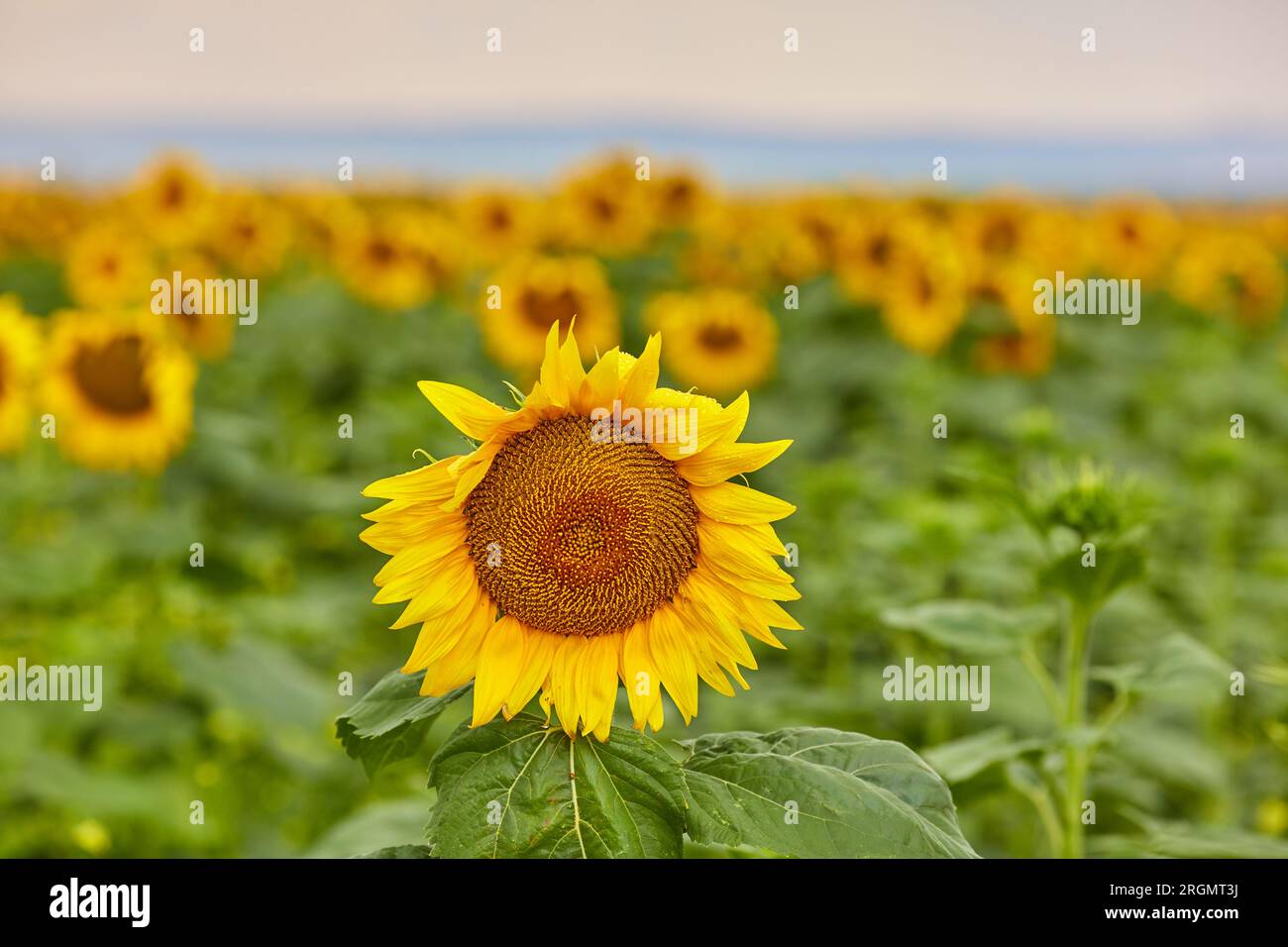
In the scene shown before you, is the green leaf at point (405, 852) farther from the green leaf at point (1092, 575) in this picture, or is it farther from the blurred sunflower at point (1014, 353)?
the blurred sunflower at point (1014, 353)

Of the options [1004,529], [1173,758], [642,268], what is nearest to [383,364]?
[642,268]

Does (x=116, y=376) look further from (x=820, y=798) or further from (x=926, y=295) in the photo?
(x=926, y=295)

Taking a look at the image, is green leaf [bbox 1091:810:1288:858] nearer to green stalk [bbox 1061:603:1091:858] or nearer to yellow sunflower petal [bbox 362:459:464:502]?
green stalk [bbox 1061:603:1091:858]

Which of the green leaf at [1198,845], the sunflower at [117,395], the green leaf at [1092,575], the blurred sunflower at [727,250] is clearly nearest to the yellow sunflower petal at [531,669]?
the green leaf at [1092,575]

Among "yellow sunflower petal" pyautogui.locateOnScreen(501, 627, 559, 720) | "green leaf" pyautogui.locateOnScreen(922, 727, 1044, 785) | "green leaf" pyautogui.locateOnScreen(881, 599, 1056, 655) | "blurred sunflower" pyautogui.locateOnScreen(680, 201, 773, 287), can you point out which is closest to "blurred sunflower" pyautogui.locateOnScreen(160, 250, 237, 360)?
"blurred sunflower" pyautogui.locateOnScreen(680, 201, 773, 287)
